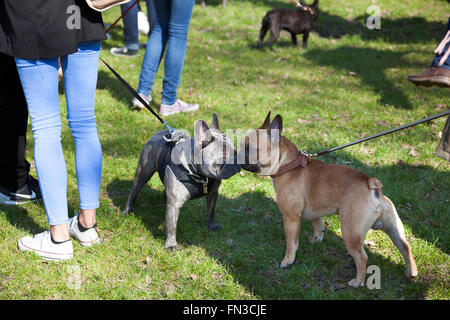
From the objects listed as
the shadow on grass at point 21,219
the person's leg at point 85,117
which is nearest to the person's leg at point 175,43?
the person's leg at point 85,117

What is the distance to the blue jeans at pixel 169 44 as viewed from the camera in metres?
5.58

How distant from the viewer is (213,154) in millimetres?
3236

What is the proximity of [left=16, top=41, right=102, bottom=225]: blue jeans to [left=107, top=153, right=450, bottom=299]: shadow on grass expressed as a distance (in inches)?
38.6

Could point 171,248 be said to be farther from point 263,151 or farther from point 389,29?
point 389,29

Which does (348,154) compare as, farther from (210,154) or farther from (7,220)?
(7,220)

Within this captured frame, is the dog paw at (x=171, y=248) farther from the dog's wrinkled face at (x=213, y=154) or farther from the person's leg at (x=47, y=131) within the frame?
the person's leg at (x=47, y=131)

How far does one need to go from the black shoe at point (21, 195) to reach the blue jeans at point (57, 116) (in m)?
1.23

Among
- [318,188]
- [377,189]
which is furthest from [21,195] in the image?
[377,189]

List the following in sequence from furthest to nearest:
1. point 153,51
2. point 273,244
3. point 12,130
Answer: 1. point 153,51
2. point 12,130
3. point 273,244

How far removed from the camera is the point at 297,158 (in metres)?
3.39

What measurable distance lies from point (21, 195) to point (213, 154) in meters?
2.26

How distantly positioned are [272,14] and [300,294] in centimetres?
779

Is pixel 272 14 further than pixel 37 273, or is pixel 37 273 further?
pixel 272 14
